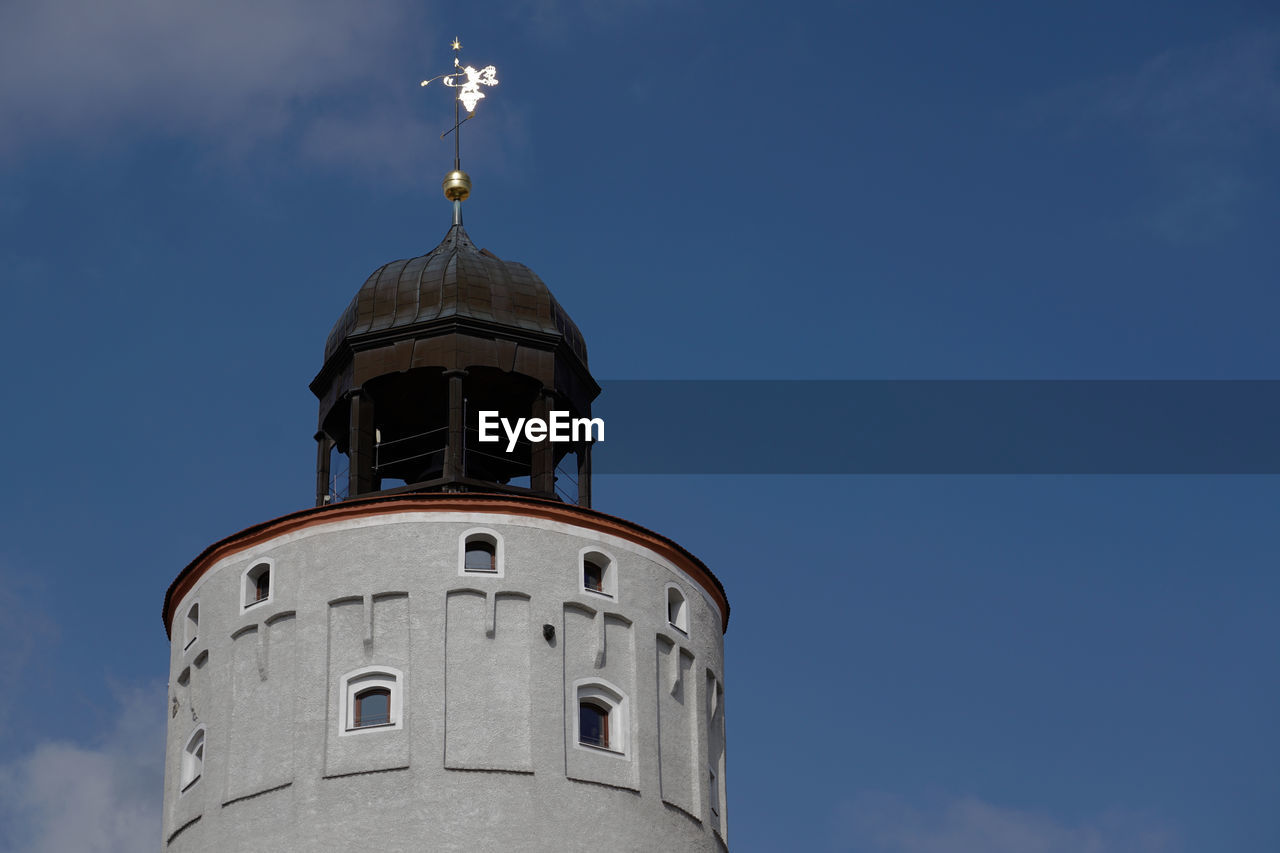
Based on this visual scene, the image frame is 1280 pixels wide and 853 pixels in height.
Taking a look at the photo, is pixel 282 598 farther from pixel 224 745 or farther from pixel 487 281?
pixel 487 281

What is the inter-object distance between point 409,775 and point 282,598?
4739mm

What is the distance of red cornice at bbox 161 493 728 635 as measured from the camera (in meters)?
50.7

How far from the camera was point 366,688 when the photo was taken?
48969mm

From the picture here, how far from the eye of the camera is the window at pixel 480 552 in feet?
164

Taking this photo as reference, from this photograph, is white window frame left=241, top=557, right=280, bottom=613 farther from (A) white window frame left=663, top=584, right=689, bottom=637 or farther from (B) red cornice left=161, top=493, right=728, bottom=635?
(A) white window frame left=663, top=584, right=689, bottom=637

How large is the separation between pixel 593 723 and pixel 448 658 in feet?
9.67

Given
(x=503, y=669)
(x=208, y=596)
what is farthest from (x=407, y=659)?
(x=208, y=596)

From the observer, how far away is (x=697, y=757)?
167 ft

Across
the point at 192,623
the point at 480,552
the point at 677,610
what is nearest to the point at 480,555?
the point at 480,552

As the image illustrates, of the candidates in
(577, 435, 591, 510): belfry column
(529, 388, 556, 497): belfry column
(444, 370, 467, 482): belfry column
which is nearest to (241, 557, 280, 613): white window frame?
(444, 370, 467, 482): belfry column

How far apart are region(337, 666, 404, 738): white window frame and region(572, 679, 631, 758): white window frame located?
3190mm

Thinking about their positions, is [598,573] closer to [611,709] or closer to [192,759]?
[611,709]

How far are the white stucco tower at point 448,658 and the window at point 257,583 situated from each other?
0.17ft

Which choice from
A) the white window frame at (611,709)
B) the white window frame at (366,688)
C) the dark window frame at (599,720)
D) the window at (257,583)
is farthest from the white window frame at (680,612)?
the window at (257,583)
